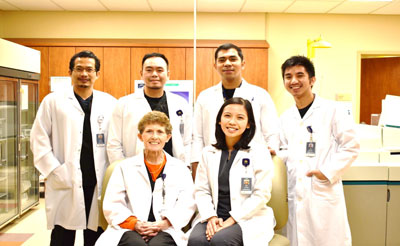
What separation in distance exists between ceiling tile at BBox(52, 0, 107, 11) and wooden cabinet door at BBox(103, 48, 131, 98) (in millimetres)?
645

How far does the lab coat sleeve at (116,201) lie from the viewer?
1873 mm

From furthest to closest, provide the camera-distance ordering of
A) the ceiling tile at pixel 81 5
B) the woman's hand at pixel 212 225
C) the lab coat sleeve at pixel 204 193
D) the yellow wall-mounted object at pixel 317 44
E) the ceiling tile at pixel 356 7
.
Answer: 1. the ceiling tile at pixel 356 7
2. the ceiling tile at pixel 81 5
3. the yellow wall-mounted object at pixel 317 44
4. the lab coat sleeve at pixel 204 193
5. the woman's hand at pixel 212 225

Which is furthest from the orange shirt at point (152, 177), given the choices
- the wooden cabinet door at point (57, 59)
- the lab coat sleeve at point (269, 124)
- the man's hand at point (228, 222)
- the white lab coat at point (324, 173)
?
the wooden cabinet door at point (57, 59)

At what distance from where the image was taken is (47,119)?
2.27 meters

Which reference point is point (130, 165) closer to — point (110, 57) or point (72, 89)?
point (72, 89)

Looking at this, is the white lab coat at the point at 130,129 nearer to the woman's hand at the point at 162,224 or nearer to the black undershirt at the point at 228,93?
the black undershirt at the point at 228,93

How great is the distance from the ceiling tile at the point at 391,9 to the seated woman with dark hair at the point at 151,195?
452 cm

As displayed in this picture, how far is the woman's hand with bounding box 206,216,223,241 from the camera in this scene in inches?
69.6

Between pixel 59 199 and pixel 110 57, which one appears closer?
pixel 59 199

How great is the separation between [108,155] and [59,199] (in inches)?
16.5

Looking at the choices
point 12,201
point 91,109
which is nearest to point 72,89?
point 91,109

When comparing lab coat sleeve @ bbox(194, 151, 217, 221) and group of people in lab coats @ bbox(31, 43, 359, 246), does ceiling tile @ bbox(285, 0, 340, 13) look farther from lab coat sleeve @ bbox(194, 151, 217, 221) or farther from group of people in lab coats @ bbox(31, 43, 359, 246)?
lab coat sleeve @ bbox(194, 151, 217, 221)

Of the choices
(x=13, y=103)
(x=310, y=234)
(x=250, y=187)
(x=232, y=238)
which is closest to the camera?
(x=232, y=238)

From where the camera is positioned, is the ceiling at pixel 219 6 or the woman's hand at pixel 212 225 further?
the ceiling at pixel 219 6
